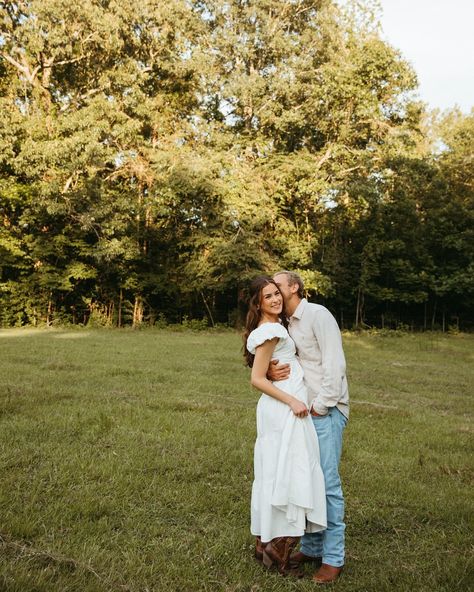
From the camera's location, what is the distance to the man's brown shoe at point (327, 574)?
3.68m

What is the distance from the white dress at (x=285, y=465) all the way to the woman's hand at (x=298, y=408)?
0.05 m

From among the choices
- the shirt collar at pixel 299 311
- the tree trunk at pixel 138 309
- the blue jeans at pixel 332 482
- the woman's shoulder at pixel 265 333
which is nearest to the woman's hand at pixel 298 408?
the blue jeans at pixel 332 482

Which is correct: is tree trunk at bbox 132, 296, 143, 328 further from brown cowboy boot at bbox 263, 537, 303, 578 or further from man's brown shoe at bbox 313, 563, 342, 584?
man's brown shoe at bbox 313, 563, 342, 584

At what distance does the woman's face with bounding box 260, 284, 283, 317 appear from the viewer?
3.82 metres

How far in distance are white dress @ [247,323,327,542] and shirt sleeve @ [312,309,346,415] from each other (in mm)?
144

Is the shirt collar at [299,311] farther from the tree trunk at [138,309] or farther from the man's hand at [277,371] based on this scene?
the tree trunk at [138,309]

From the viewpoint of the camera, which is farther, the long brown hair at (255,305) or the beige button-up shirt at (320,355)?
the long brown hair at (255,305)

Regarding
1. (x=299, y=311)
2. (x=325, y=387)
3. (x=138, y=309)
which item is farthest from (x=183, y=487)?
(x=138, y=309)

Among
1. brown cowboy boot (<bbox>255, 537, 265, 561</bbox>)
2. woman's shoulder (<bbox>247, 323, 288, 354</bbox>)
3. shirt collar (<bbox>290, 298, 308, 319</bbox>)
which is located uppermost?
shirt collar (<bbox>290, 298, 308, 319</bbox>)

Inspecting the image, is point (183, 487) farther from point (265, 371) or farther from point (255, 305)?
point (255, 305)

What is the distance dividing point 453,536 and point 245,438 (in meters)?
3.01

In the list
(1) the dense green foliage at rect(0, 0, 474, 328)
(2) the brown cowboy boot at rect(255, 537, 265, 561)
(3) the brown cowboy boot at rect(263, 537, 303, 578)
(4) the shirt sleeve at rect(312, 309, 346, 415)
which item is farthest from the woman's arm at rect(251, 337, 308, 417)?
(1) the dense green foliage at rect(0, 0, 474, 328)

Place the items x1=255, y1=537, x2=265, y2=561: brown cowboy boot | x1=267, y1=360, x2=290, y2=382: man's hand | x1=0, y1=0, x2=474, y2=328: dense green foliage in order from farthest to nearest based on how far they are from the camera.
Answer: x1=0, y1=0, x2=474, y2=328: dense green foliage → x1=255, y1=537, x2=265, y2=561: brown cowboy boot → x1=267, y1=360, x2=290, y2=382: man's hand

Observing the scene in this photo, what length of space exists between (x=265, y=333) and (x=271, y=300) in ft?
0.80
